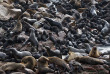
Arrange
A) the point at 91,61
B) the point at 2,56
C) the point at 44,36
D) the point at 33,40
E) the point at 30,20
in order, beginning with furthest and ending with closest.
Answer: the point at 30,20 → the point at 44,36 → the point at 33,40 → the point at 2,56 → the point at 91,61

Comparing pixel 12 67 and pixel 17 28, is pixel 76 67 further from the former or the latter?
pixel 17 28

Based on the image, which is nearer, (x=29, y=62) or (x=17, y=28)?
(x=29, y=62)

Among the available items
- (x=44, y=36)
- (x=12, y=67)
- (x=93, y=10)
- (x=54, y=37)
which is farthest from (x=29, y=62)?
(x=93, y=10)

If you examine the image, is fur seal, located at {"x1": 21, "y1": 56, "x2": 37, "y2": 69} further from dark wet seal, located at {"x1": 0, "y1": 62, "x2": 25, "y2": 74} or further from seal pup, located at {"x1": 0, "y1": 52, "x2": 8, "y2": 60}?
seal pup, located at {"x1": 0, "y1": 52, "x2": 8, "y2": 60}

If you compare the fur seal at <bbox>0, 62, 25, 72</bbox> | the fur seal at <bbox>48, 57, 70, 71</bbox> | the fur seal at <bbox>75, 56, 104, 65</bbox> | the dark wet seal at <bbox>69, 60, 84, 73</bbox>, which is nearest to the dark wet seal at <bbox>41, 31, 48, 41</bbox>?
the fur seal at <bbox>75, 56, 104, 65</bbox>

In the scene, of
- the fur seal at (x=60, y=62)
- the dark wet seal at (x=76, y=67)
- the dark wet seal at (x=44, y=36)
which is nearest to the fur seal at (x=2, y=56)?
the fur seal at (x=60, y=62)

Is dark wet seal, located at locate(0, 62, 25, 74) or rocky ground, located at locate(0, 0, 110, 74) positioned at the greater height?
rocky ground, located at locate(0, 0, 110, 74)

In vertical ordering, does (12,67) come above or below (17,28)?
below

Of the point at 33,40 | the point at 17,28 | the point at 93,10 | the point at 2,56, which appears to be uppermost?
the point at 93,10

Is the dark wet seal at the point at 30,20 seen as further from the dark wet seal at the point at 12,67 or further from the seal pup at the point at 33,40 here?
the dark wet seal at the point at 12,67

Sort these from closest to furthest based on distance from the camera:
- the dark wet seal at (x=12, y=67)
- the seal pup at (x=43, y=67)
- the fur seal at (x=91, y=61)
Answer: the dark wet seal at (x=12, y=67) → the seal pup at (x=43, y=67) → the fur seal at (x=91, y=61)

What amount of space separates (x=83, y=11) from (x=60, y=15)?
244 centimetres

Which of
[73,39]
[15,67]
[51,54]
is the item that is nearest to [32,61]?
[15,67]

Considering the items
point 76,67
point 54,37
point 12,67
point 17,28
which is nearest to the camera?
point 12,67
